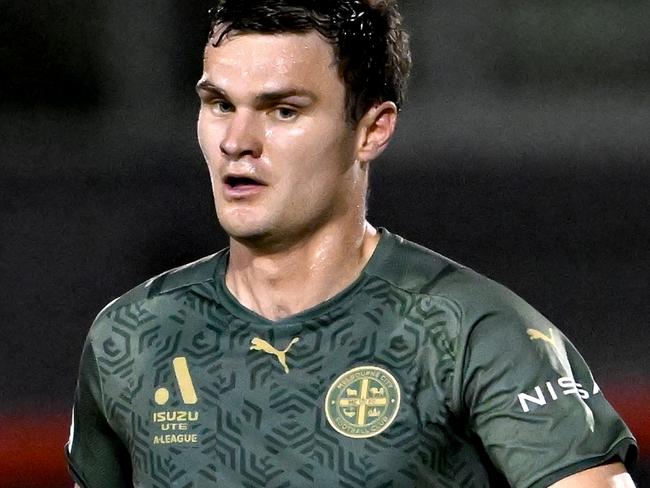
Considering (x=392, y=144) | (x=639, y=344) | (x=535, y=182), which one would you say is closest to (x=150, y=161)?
(x=392, y=144)

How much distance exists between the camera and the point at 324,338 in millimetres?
2477

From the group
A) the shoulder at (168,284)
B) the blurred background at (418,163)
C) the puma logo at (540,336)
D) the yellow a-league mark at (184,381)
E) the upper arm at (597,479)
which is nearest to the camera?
the upper arm at (597,479)

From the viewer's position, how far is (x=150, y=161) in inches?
185

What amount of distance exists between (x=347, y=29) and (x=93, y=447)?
819mm

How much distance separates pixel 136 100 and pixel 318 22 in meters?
2.35

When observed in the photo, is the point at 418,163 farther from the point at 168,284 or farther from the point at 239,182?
the point at 239,182

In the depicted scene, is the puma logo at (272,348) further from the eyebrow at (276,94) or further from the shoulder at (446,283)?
the eyebrow at (276,94)

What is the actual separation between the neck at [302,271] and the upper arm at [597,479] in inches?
19.2

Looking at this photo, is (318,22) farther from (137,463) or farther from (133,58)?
(133,58)

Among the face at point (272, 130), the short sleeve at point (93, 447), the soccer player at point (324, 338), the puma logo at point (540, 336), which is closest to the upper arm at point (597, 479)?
the soccer player at point (324, 338)

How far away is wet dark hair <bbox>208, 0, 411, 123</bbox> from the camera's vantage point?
2.45 metres

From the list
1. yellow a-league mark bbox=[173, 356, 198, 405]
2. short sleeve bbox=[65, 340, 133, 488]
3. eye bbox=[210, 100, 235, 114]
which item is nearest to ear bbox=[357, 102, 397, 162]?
eye bbox=[210, 100, 235, 114]

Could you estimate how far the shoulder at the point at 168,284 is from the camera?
262 cm

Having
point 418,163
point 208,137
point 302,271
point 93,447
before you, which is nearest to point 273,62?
point 208,137
